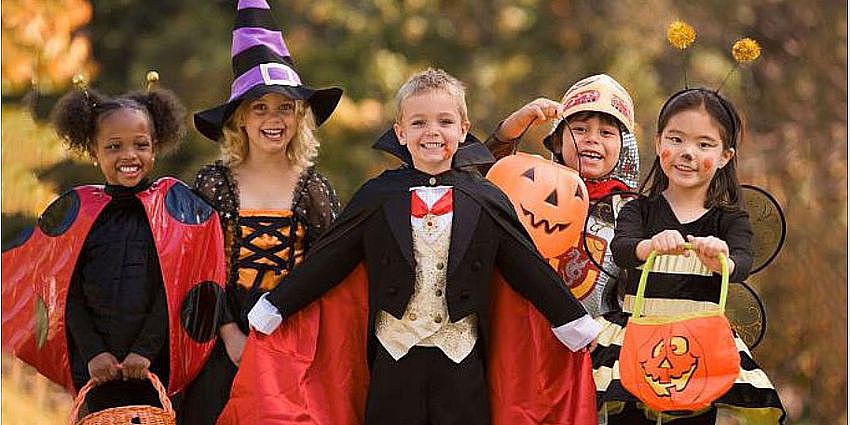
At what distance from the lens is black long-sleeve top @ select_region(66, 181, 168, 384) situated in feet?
16.6

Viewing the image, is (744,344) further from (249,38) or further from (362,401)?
(249,38)

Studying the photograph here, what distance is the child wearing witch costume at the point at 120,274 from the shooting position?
16.6 feet

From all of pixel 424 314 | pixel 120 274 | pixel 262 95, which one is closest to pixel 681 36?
pixel 424 314

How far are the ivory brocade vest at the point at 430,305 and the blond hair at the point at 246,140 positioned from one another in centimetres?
88

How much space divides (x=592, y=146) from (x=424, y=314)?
3.53 ft

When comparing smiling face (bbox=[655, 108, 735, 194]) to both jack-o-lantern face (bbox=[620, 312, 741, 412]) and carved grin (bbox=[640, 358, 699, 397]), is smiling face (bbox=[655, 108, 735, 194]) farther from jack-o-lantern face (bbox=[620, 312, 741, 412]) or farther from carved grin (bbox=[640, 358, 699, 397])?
carved grin (bbox=[640, 358, 699, 397])

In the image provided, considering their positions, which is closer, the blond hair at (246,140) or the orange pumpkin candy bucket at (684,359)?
the orange pumpkin candy bucket at (684,359)

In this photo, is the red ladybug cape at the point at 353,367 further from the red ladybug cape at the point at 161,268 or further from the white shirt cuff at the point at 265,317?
the red ladybug cape at the point at 161,268

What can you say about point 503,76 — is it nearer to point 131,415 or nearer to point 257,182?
point 257,182

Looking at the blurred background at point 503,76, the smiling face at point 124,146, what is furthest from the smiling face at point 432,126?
the blurred background at point 503,76

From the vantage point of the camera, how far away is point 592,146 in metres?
5.25

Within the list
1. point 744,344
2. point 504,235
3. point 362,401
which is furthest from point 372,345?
point 744,344

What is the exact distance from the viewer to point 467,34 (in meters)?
12.9

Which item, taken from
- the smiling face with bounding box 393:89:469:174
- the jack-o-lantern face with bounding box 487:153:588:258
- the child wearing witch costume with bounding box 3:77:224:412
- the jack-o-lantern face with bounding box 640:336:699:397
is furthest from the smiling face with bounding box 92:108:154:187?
the jack-o-lantern face with bounding box 640:336:699:397
